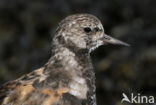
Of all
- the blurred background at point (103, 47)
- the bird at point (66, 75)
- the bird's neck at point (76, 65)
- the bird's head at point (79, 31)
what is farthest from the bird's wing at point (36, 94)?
the blurred background at point (103, 47)

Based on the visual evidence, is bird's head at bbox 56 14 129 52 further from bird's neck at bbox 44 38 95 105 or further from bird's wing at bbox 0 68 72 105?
bird's wing at bbox 0 68 72 105

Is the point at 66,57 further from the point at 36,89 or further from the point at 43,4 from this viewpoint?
the point at 43,4

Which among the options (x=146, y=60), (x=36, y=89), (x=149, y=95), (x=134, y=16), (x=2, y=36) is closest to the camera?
(x=36, y=89)

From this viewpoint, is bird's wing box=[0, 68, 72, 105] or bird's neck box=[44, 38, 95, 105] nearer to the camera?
bird's wing box=[0, 68, 72, 105]

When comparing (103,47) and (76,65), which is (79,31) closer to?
(76,65)

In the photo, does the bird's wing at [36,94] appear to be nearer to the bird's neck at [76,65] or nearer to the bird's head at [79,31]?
the bird's neck at [76,65]

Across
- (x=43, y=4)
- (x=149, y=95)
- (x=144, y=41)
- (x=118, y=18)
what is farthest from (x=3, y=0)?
(x=149, y=95)

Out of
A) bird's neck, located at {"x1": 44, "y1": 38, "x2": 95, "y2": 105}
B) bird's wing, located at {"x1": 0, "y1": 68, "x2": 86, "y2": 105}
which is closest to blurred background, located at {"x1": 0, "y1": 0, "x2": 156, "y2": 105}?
bird's neck, located at {"x1": 44, "y1": 38, "x2": 95, "y2": 105}
